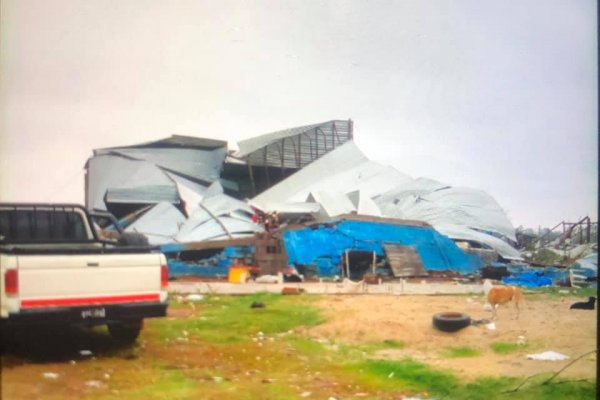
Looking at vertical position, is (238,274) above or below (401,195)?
below

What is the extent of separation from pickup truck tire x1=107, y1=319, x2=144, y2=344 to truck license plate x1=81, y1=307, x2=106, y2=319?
21 centimetres

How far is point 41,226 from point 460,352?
8.53 ft

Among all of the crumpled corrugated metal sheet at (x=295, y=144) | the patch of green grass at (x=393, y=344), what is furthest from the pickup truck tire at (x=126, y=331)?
the patch of green grass at (x=393, y=344)

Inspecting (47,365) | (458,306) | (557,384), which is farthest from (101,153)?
(557,384)

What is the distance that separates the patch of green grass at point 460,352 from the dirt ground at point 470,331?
2cm

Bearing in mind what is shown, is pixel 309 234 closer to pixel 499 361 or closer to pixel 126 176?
pixel 126 176

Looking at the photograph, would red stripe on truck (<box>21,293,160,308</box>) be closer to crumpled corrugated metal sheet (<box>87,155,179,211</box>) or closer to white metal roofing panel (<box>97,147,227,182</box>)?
crumpled corrugated metal sheet (<box>87,155,179,211</box>)

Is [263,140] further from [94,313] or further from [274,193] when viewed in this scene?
[94,313]

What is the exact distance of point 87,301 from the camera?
118 inches

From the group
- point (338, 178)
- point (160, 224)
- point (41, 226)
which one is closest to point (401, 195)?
point (338, 178)

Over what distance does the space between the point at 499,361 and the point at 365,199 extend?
132 cm

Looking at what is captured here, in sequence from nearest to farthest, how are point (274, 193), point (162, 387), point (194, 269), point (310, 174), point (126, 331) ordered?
point (162, 387) → point (126, 331) → point (194, 269) → point (274, 193) → point (310, 174)

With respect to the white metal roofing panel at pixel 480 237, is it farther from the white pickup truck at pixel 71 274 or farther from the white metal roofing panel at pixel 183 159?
the white pickup truck at pixel 71 274

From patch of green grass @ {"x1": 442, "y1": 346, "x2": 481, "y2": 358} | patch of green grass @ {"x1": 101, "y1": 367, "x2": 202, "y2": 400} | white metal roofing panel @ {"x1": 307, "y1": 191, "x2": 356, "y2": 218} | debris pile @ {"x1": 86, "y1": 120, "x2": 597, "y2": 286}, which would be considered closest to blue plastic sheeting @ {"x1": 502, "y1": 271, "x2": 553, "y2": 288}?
debris pile @ {"x1": 86, "y1": 120, "x2": 597, "y2": 286}
